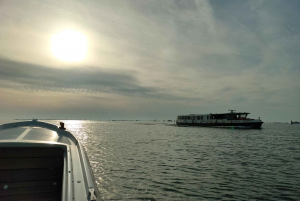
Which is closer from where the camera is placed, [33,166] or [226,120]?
[33,166]

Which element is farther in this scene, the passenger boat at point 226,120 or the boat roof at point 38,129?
the passenger boat at point 226,120

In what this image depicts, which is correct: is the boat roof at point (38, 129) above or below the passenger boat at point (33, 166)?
above

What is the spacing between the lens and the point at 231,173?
1377 cm

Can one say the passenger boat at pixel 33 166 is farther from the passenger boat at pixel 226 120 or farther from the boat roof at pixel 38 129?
the passenger boat at pixel 226 120

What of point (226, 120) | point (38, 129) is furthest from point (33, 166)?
point (226, 120)

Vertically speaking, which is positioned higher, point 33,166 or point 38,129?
point 38,129

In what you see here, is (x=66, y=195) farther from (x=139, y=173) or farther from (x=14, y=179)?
(x=139, y=173)

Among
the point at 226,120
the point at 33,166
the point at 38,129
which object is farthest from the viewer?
the point at 226,120

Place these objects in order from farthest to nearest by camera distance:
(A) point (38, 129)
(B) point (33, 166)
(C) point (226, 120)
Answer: (C) point (226, 120), (A) point (38, 129), (B) point (33, 166)

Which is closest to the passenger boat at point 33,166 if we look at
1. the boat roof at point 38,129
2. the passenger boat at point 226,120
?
the boat roof at point 38,129

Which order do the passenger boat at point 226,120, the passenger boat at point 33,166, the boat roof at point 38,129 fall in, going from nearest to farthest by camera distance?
the passenger boat at point 33,166 < the boat roof at point 38,129 < the passenger boat at point 226,120

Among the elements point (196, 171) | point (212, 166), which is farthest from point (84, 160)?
point (212, 166)

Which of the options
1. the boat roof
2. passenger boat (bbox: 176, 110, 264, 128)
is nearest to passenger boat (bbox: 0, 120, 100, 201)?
the boat roof

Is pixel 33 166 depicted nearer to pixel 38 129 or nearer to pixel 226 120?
pixel 38 129
